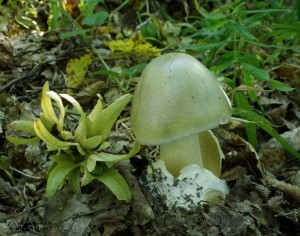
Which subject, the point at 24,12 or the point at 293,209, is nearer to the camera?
the point at 293,209

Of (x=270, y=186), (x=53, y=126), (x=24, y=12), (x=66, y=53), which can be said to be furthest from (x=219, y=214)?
(x=24, y=12)

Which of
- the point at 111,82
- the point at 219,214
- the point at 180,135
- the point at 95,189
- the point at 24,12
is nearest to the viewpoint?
the point at 180,135

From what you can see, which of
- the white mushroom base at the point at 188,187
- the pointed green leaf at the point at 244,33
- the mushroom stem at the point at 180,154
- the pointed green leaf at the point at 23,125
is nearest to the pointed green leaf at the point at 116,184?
the white mushroom base at the point at 188,187

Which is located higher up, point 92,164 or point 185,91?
point 185,91

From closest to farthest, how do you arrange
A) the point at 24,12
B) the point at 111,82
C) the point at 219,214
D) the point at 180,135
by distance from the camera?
the point at 180,135
the point at 219,214
the point at 111,82
the point at 24,12

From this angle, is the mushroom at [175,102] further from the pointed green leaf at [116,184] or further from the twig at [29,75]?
the twig at [29,75]

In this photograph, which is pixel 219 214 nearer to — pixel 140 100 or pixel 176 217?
pixel 176 217

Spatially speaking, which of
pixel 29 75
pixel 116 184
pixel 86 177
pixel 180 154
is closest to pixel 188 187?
pixel 180 154

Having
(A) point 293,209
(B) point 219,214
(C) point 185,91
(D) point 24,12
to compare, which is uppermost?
(C) point 185,91

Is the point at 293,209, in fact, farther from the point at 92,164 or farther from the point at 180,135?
the point at 92,164
